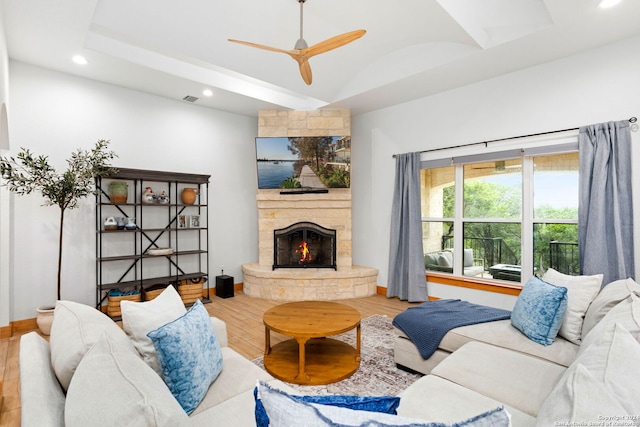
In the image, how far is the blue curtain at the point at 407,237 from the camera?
15.8 ft

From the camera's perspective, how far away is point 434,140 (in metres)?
4.76

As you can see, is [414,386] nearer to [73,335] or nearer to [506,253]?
[73,335]

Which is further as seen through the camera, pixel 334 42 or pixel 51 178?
pixel 51 178

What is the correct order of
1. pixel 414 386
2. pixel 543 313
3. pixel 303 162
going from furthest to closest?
pixel 303 162, pixel 543 313, pixel 414 386

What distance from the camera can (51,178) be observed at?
11.7 feet

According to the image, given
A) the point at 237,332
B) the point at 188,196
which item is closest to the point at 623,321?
the point at 237,332

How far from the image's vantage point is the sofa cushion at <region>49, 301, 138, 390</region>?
112 cm

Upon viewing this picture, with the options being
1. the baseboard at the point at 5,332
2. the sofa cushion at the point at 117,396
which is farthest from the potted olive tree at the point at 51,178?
the sofa cushion at the point at 117,396

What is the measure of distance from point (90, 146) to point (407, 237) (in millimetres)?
Result: 4319

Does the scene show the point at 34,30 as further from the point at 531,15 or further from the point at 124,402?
the point at 531,15

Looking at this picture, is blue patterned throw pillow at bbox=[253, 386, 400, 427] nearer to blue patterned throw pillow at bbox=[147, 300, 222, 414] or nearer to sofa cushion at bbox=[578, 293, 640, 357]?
blue patterned throw pillow at bbox=[147, 300, 222, 414]

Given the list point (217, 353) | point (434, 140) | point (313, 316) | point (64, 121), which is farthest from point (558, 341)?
point (64, 121)

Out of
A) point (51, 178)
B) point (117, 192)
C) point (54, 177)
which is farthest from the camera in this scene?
point (117, 192)

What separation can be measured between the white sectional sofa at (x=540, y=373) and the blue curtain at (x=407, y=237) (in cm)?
216
